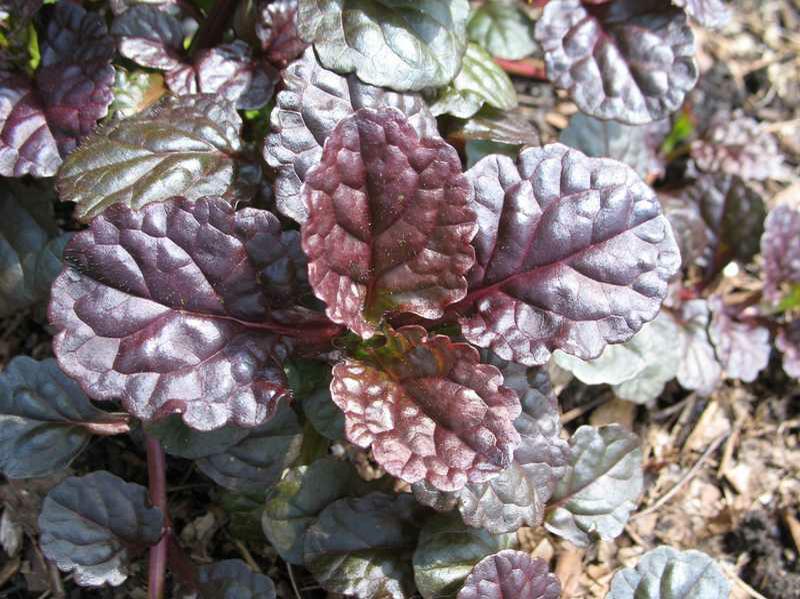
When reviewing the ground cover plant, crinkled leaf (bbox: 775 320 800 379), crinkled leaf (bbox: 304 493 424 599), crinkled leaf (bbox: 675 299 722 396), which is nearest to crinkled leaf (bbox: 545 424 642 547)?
the ground cover plant

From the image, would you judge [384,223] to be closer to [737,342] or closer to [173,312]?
[173,312]

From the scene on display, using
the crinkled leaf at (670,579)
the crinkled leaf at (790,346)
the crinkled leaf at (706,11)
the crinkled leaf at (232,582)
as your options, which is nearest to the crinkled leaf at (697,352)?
the crinkled leaf at (790,346)

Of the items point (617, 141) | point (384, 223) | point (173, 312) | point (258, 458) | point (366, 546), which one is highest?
point (384, 223)

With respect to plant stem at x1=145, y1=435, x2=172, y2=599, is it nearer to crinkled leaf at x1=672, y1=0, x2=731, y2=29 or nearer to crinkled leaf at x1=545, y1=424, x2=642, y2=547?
crinkled leaf at x1=545, y1=424, x2=642, y2=547

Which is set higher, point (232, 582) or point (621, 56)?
point (621, 56)

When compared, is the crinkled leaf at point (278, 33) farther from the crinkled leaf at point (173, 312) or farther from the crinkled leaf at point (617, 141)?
the crinkled leaf at point (617, 141)

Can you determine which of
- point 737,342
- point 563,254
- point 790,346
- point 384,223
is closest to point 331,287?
point 384,223

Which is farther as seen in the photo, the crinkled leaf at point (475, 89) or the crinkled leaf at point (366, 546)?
the crinkled leaf at point (475, 89)
